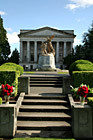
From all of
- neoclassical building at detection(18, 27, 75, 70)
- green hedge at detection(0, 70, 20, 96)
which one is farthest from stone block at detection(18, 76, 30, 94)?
neoclassical building at detection(18, 27, 75, 70)

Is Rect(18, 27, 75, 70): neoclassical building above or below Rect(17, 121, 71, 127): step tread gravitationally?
above

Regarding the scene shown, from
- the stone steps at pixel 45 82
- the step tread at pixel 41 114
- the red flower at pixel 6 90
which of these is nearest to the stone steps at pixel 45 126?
the step tread at pixel 41 114

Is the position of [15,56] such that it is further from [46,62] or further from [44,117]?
[44,117]

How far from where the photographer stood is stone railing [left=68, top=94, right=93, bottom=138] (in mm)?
5562

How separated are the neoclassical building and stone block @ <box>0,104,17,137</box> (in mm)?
67931

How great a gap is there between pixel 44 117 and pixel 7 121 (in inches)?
63.6

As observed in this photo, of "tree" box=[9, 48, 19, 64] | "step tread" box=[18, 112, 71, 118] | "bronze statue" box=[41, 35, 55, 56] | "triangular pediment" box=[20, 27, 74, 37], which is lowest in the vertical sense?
"step tread" box=[18, 112, 71, 118]

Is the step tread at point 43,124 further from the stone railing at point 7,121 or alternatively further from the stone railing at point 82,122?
the stone railing at point 82,122

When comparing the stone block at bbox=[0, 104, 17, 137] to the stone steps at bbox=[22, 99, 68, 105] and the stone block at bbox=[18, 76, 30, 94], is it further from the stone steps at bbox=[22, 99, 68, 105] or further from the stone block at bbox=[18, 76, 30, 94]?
the stone block at bbox=[18, 76, 30, 94]

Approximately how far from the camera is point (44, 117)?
652cm

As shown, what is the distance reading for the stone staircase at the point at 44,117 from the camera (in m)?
5.83

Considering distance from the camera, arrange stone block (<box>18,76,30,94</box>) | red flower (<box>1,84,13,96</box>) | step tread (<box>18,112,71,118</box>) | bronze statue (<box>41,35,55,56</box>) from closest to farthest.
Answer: red flower (<box>1,84,13,96</box>), step tread (<box>18,112,71,118</box>), stone block (<box>18,76,30,94</box>), bronze statue (<box>41,35,55,56</box>)

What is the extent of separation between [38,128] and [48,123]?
0.48m

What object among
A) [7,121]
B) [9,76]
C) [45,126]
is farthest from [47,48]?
[7,121]
